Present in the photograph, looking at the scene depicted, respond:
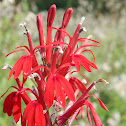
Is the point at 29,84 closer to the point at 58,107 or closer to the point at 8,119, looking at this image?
the point at 8,119

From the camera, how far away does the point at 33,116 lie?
1210 mm

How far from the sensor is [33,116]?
1.21m

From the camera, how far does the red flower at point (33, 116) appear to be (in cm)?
119

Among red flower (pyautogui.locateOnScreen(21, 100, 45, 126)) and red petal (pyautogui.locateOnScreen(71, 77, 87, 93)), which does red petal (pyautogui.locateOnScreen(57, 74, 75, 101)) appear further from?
red petal (pyautogui.locateOnScreen(71, 77, 87, 93))

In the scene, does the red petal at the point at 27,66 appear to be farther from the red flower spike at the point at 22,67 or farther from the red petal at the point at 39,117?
the red petal at the point at 39,117

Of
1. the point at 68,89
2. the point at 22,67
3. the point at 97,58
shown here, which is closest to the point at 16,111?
the point at 22,67

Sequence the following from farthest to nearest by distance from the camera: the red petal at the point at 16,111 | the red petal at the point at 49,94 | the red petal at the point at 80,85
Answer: the red petal at the point at 80,85 < the red petal at the point at 16,111 < the red petal at the point at 49,94

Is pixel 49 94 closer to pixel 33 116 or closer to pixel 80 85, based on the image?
pixel 33 116

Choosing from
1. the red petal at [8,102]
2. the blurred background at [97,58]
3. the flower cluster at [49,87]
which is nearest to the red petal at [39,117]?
the flower cluster at [49,87]

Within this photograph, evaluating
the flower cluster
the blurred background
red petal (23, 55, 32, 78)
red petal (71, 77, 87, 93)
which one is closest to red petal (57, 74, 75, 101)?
the flower cluster

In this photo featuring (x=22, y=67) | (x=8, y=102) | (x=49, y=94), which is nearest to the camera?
(x=49, y=94)

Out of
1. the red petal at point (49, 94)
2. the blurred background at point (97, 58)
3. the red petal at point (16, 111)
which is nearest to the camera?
the red petal at point (49, 94)

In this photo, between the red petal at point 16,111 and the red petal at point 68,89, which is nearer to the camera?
the red petal at point 68,89

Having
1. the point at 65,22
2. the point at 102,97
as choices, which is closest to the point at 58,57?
the point at 65,22
